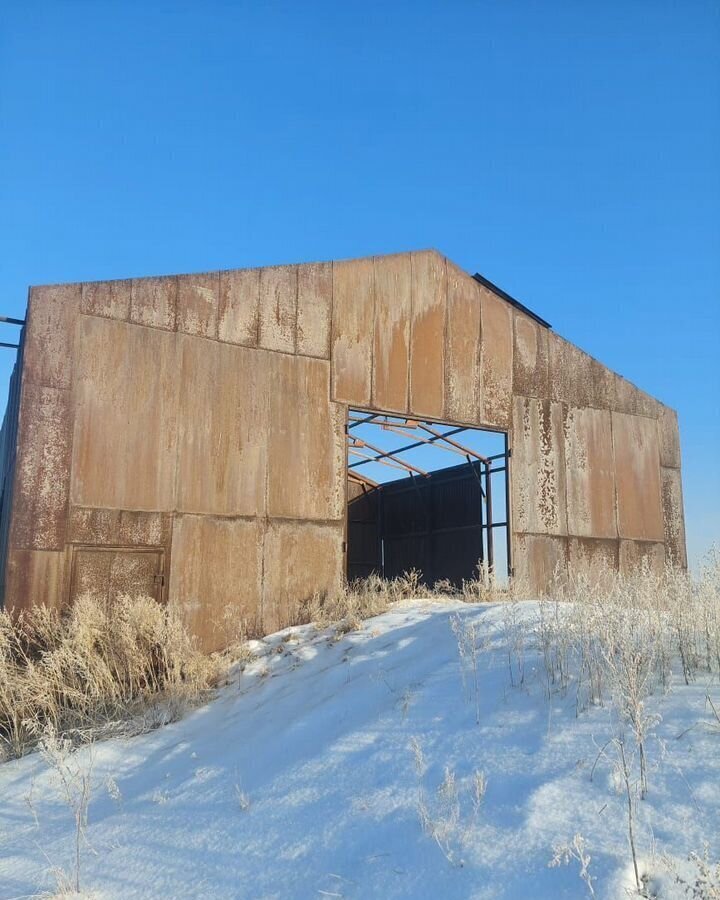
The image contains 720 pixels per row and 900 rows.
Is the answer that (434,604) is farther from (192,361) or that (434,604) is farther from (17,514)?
(17,514)

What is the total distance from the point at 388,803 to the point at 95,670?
5.11 m

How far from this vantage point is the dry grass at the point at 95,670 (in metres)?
7.80

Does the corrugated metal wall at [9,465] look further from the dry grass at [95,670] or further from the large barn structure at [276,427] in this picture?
the dry grass at [95,670]

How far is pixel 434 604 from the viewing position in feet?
33.8

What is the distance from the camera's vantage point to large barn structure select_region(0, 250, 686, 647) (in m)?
9.46

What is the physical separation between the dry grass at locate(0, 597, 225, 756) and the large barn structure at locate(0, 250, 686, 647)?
432 mm

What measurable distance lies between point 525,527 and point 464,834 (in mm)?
10019

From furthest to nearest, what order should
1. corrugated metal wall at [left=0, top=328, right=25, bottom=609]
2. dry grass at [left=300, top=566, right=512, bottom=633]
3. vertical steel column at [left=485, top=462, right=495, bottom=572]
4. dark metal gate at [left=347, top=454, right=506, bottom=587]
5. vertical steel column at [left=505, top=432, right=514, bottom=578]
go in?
A: dark metal gate at [left=347, top=454, right=506, bottom=587], vertical steel column at [left=485, top=462, right=495, bottom=572], vertical steel column at [left=505, top=432, right=514, bottom=578], dry grass at [left=300, top=566, right=512, bottom=633], corrugated metal wall at [left=0, top=328, right=25, bottom=609]

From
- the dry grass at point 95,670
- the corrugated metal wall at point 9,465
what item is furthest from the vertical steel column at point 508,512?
the corrugated metal wall at point 9,465

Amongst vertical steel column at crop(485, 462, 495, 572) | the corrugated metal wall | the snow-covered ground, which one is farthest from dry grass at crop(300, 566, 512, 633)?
the corrugated metal wall

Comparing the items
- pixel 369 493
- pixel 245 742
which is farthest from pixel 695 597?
pixel 369 493

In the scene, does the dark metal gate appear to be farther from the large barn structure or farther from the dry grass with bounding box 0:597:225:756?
the dry grass with bounding box 0:597:225:756

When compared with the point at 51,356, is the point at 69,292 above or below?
above

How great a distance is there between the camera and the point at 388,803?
161 inches
